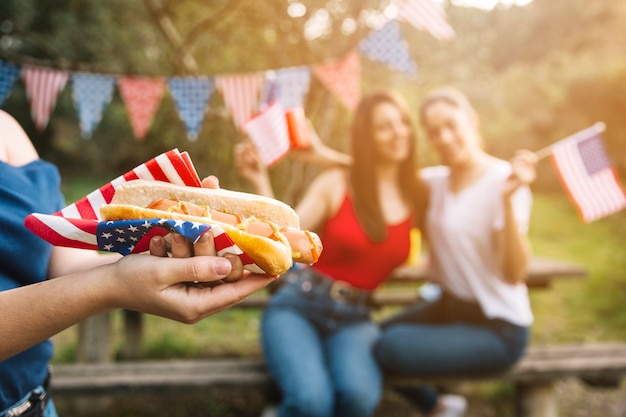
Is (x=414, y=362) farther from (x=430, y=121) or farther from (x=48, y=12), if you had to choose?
(x=48, y=12)

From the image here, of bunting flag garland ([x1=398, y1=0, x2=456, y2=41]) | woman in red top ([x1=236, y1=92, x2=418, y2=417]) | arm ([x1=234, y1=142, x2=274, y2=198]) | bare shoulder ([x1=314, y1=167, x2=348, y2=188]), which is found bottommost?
woman in red top ([x1=236, y1=92, x2=418, y2=417])

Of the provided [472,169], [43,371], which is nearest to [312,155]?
[472,169]

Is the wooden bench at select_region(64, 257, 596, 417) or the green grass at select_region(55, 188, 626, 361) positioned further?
the green grass at select_region(55, 188, 626, 361)

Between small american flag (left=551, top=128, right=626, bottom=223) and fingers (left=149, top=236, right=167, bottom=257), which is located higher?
fingers (left=149, top=236, right=167, bottom=257)

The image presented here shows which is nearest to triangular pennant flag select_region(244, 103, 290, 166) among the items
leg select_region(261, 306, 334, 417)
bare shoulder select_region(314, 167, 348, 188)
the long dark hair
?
bare shoulder select_region(314, 167, 348, 188)

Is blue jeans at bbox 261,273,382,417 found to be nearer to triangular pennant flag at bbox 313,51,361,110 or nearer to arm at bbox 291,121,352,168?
arm at bbox 291,121,352,168

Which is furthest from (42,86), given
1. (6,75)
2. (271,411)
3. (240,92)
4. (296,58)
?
(271,411)

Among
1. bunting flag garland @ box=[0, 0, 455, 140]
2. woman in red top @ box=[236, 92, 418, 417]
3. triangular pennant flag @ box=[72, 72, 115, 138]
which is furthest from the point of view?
triangular pennant flag @ box=[72, 72, 115, 138]
